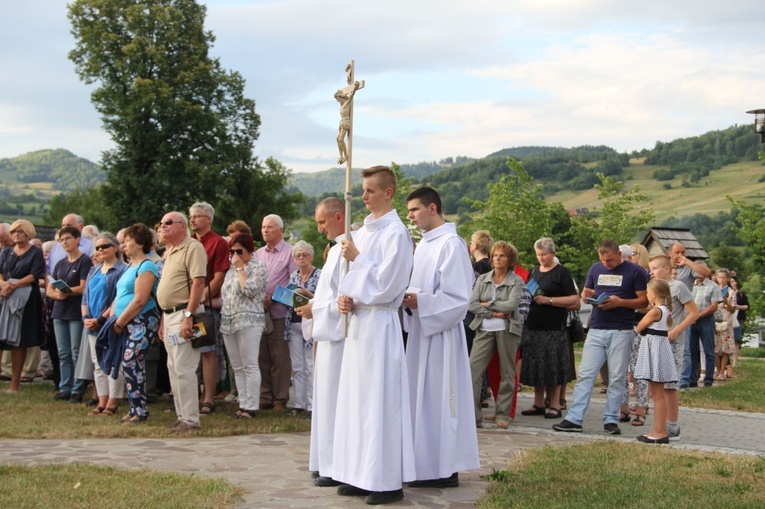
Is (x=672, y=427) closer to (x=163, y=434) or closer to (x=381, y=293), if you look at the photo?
(x=381, y=293)

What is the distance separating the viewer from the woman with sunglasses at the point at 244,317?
33.2 feet

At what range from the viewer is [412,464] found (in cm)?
634

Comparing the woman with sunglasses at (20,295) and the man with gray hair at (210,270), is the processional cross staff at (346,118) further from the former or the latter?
the woman with sunglasses at (20,295)

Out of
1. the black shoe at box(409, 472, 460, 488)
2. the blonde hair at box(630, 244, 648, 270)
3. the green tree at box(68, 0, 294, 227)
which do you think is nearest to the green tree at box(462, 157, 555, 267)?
the green tree at box(68, 0, 294, 227)

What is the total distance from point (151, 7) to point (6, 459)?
3961 cm

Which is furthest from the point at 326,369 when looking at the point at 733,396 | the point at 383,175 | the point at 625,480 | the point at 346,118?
the point at 733,396

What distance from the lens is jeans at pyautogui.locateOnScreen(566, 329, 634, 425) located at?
9.70 meters

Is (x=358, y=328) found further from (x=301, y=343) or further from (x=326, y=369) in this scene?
(x=301, y=343)

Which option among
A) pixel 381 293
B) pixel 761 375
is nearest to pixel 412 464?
pixel 381 293

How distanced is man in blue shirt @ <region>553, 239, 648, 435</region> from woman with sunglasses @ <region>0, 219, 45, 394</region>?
→ 7341mm

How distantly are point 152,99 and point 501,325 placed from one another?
115ft

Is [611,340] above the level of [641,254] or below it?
below

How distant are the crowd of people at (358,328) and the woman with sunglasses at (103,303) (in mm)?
23

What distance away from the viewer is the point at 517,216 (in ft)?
164
